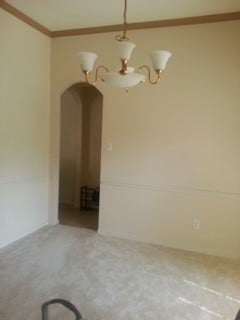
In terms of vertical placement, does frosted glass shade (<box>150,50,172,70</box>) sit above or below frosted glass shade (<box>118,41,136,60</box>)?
below

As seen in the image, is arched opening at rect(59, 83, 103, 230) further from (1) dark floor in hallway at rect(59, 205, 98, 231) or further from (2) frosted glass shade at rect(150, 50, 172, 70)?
(2) frosted glass shade at rect(150, 50, 172, 70)

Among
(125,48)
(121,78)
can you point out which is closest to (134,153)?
(121,78)

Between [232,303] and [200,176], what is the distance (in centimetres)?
148

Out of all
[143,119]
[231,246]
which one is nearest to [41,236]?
[143,119]

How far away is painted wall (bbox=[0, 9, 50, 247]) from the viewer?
3.45 metres

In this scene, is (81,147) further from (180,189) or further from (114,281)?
(114,281)

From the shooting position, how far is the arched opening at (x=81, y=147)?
5.40 metres

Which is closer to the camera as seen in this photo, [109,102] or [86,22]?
[86,22]

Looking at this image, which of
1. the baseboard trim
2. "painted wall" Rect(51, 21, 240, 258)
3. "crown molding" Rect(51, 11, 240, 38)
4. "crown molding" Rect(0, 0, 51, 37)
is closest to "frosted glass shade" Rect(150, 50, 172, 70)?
"painted wall" Rect(51, 21, 240, 258)

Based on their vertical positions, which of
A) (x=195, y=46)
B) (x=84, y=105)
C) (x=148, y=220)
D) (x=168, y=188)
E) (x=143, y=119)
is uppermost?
(x=195, y=46)

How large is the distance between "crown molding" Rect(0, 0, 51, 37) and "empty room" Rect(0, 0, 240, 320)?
13mm

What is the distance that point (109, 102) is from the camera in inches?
156

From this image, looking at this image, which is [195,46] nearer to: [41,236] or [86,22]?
[86,22]

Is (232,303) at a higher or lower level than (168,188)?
lower
